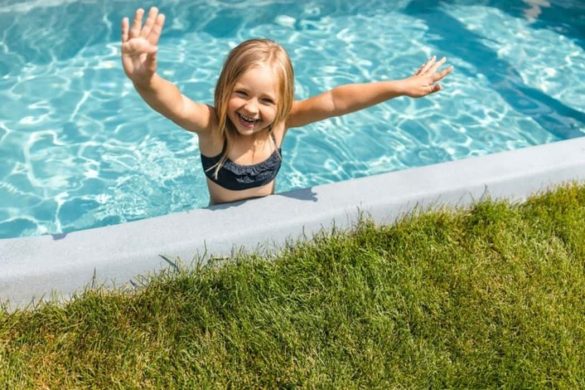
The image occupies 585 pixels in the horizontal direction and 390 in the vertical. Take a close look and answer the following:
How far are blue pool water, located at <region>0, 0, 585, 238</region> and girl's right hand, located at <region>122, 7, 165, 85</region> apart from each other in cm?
221

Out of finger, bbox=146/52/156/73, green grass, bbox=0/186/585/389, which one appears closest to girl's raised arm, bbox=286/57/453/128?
green grass, bbox=0/186/585/389

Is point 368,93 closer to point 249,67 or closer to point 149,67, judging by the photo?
point 249,67

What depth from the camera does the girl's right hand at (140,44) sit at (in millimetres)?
2635

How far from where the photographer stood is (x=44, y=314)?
3.03m

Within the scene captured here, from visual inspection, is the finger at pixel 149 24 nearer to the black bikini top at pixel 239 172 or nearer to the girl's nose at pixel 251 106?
the girl's nose at pixel 251 106

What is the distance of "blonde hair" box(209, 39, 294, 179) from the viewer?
3240mm

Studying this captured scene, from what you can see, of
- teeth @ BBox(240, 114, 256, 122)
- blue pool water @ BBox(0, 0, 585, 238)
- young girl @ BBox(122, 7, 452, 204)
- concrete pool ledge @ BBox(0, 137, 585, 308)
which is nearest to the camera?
concrete pool ledge @ BBox(0, 137, 585, 308)

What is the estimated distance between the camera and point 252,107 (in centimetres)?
326

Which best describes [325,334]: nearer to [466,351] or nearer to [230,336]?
[230,336]

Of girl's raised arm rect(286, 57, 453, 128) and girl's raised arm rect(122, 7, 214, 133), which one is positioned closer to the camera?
girl's raised arm rect(122, 7, 214, 133)

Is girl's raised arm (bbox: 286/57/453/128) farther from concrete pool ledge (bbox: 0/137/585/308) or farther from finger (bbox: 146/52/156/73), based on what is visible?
finger (bbox: 146/52/156/73)

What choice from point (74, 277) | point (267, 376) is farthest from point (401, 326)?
point (74, 277)

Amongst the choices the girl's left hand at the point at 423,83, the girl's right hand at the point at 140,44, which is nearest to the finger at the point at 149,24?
the girl's right hand at the point at 140,44

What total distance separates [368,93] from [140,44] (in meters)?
1.18
